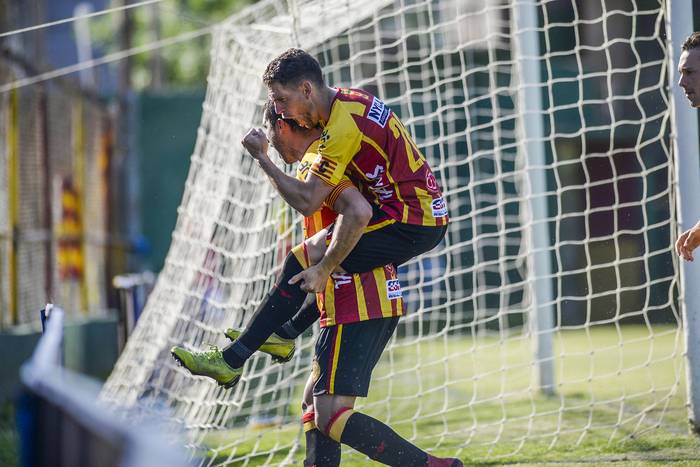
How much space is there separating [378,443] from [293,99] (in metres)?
1.41

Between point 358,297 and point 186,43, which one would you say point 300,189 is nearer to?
point 358,297

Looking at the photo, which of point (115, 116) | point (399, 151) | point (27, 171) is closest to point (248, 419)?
point (399, 151)

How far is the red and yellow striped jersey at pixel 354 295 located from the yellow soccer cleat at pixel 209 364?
1.42 feet

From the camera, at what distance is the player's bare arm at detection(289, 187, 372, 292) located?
3779 millimetres

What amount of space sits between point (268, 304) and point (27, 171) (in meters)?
5.93

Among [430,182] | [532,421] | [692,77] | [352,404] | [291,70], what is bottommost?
[532,421]

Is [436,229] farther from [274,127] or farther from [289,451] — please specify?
[289,451]

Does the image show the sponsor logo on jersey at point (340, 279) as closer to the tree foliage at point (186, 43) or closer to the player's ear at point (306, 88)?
the player's ear at point (306, 88)

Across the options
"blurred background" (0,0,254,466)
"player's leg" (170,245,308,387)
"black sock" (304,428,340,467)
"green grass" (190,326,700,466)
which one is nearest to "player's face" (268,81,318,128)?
"player's leg" (170,245,308,387)

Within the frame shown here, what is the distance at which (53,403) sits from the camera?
2037 millimetres

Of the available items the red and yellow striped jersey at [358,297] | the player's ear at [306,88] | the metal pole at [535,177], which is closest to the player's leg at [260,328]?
the red and yellow striped jersey at [358,297]

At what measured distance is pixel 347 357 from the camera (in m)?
3.85

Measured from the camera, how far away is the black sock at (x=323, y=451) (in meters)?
3.95

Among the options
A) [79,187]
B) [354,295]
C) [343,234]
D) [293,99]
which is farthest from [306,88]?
[79,187]
